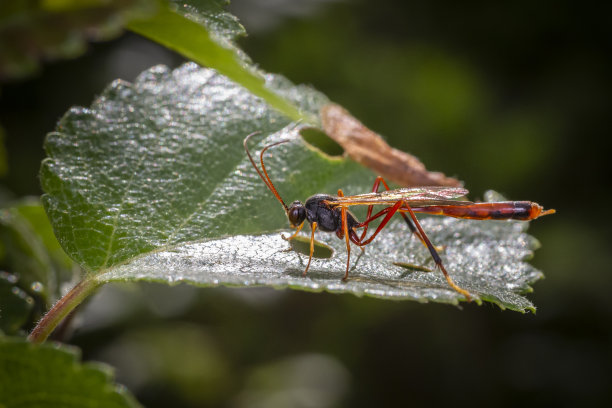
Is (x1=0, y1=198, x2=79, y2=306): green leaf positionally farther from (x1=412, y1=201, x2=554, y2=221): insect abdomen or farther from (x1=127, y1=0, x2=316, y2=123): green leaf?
(x1=412, y1=201, x2=554, y2=221): insect abdomen

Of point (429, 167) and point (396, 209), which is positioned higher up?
point (429, 167)

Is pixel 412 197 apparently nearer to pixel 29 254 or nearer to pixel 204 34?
pixel 204 34

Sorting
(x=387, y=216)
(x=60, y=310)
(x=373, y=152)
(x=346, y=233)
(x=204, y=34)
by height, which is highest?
(x=373, y=152)

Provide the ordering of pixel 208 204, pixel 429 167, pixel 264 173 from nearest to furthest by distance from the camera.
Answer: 1. pixel 208 204
2. pixel 264 173
3. pixel 429 167

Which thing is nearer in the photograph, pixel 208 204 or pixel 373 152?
pixel 208 204

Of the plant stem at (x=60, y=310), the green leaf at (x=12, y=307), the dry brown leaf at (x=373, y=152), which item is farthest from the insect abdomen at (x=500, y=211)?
the green leaf at (x=12, y=307)

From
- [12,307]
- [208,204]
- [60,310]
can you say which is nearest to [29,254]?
[12,307]

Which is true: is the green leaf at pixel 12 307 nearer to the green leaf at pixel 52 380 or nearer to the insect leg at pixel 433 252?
the green leaf at pixel 52 380
